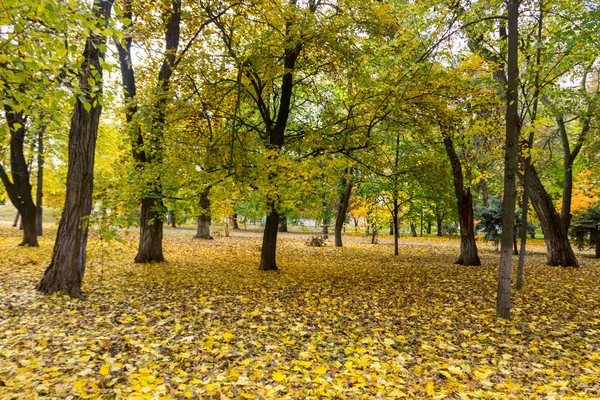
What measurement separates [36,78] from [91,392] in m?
3.31

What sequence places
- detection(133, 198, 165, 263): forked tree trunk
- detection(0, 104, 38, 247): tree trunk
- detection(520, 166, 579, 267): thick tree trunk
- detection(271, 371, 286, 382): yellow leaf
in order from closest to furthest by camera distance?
detection(271, 371, 286, 382): yellow leaf
detection(133, 198, 165, 263): forked tree trunk
detection(520, 166, 579, 267): thick tree trunk
detection(0, 104, 38, 247): tree trunk

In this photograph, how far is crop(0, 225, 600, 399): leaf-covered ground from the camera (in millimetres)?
3475

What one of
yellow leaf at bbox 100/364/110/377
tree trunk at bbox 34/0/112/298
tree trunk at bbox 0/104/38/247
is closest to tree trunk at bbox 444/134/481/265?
tree trunk at bbox 34/0/112/298

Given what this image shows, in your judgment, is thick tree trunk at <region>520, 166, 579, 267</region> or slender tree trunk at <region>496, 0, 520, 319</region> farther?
thick tree trunk at <region>520, 166, 579, 267</region>

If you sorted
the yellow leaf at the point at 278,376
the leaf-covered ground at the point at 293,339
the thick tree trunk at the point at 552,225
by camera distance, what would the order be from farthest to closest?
1. the thick tree trunk at the point at 552,225
2. the yellow leaf at the point at 278,376
3. the leaf-covered ground at the point at 293,339

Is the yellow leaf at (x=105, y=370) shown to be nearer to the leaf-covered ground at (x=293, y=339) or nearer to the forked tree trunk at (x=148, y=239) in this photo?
the leaf-covered ground at (x=293, y=339)

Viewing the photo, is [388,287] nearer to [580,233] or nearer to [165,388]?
[165,388]

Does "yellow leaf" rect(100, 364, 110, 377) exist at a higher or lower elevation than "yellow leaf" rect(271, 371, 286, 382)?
higher

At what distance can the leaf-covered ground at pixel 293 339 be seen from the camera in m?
3.47

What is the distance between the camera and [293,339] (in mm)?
4844

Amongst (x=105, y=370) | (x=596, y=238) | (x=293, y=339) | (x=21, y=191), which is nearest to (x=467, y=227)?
(x=596, y=238)

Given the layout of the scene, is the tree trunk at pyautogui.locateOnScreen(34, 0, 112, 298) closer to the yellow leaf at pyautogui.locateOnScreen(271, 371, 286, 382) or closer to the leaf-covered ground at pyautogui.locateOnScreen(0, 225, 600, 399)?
the leaf-covered ground at pyautogui.locateOnScreen(0, 225, 600, 399)

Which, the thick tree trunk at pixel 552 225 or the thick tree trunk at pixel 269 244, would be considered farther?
the thick tree trunk at pixel 552 225

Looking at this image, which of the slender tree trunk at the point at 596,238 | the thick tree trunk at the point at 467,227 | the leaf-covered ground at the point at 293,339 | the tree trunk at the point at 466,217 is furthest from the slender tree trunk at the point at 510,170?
the slender tree trunk at the point at 596,238
